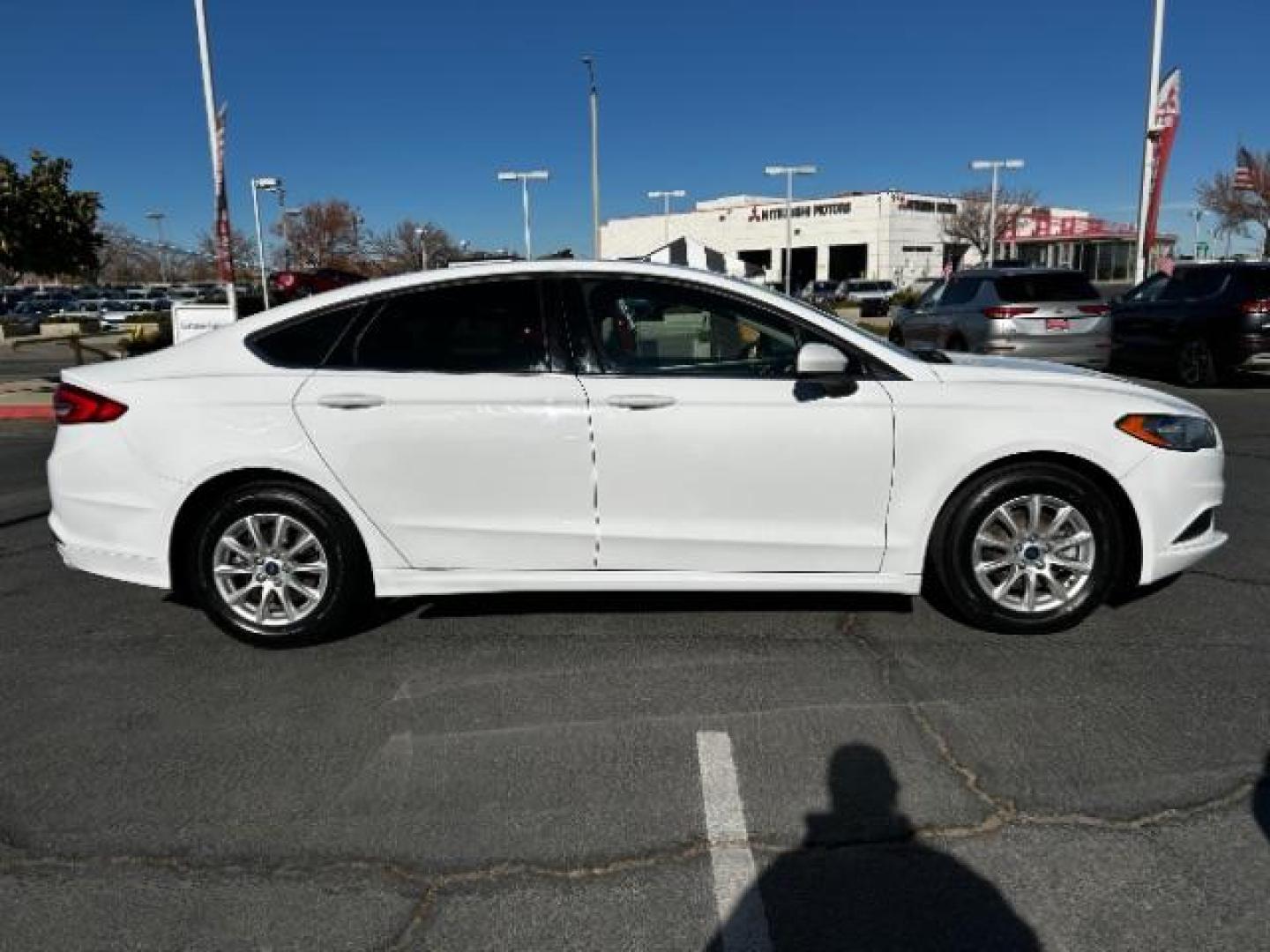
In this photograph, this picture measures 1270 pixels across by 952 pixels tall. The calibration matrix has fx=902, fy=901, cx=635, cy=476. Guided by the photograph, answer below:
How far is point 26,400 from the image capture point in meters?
12.8

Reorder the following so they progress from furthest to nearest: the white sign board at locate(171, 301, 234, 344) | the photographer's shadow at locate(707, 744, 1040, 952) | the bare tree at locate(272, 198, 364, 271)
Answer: the bare tree at locate(272, 198, 364, 271) → the white sign board at locate(171, 301, 234, 344) → the photographer's shadow at locate(707, 744, 1040, 952)

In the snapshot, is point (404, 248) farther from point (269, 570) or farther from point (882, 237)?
point (269, 570)

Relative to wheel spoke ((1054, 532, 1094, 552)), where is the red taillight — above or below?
above

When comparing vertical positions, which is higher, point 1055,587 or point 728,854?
point 1055,587

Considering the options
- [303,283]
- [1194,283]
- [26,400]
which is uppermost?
[303,283]

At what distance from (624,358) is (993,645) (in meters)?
1.97

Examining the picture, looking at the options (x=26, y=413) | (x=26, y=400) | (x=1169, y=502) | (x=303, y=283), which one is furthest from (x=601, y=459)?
(x=303, y=283)

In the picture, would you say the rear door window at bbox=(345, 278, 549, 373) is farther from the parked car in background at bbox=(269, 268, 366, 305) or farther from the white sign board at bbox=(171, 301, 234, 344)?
the parked car in background at bbox=(269, 268, 366, 305)

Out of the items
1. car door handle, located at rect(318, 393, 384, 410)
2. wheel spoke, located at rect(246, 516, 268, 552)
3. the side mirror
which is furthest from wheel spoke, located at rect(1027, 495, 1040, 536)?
wheel spoke, located at rect(246, 516, 268, 552)

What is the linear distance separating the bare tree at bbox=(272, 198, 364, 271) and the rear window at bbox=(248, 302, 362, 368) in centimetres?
5608

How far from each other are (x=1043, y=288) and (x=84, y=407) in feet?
34.9

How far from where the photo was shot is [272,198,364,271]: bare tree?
57.3 metres

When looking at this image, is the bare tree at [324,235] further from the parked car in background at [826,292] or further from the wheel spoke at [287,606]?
the wheel spoke at [287,606]

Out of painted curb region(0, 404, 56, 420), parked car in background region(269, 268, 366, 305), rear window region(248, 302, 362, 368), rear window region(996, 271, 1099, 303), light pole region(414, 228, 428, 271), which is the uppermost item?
light pole region(414, 228, 428, 271)
